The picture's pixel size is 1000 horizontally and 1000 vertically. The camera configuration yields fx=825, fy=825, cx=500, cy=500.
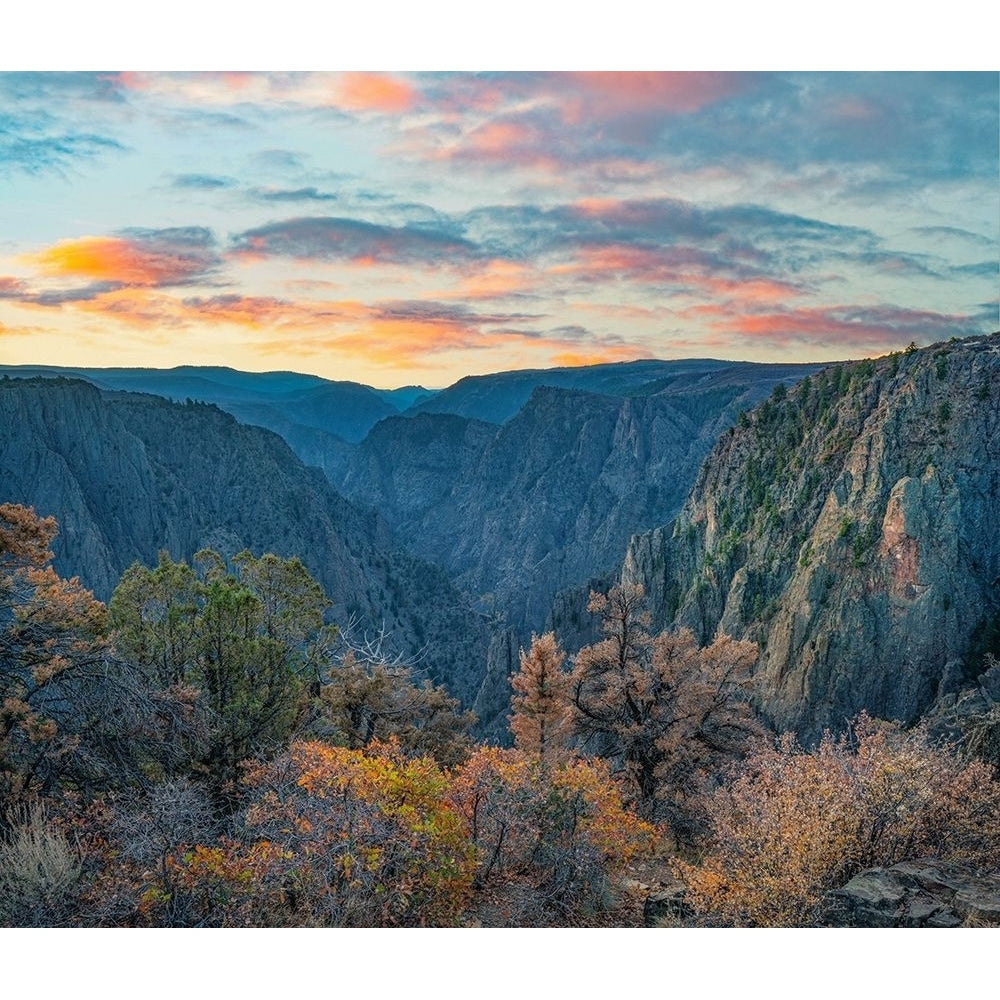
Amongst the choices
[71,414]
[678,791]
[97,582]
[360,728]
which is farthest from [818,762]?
[71,414]

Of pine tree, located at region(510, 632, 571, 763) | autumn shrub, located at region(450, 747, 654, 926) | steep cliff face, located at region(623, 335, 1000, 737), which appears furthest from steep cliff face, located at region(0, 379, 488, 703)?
autumn shrub, located at region(450, 747, 654, 926)

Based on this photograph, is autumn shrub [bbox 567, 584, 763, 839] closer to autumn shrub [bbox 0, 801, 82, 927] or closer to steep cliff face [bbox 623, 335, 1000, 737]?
autumn shrub [bbox 0, 801, 82, 927]

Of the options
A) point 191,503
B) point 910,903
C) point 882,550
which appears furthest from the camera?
point 191,503

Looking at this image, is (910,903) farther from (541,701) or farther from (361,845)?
(541,701)

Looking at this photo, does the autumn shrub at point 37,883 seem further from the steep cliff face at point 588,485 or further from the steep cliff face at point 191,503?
the steep cliff face at point 588,485

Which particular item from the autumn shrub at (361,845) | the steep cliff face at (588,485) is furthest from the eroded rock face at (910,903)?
the steep cliff face at (588,485)

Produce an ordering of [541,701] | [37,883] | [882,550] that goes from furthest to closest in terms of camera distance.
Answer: [882,550]
[541,701]
[37,883]

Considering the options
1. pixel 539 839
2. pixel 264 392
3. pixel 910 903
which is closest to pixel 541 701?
pixel 539 839
